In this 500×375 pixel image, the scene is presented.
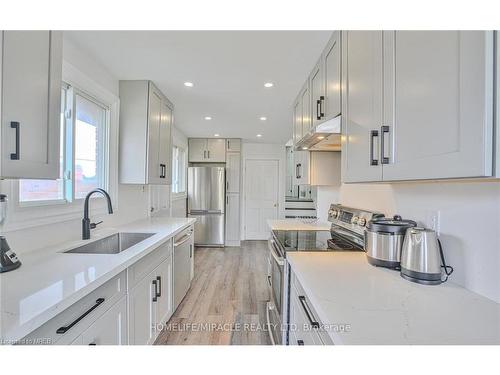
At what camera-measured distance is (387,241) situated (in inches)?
46.9

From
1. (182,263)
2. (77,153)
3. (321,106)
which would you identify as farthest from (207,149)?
(321,106)

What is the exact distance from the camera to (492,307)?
0.83 m

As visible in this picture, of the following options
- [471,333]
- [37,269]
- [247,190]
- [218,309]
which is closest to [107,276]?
[37,269]

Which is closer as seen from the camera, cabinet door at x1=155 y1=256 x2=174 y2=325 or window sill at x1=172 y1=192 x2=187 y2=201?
cabinet door at x1=155 y1=256 x2=174 y2=325

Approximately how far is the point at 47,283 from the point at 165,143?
2121 millimetres

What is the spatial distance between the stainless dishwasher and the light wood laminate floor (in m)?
0.16

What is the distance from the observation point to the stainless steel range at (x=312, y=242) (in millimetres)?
1623

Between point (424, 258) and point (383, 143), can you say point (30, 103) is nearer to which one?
point (383, 143)

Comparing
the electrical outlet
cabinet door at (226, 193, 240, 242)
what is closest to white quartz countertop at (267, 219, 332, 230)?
the electrical outlet

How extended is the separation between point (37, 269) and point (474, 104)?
1.79m

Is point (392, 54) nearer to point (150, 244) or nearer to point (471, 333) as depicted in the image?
point (471, 333)

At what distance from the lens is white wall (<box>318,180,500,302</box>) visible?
88 centimetres

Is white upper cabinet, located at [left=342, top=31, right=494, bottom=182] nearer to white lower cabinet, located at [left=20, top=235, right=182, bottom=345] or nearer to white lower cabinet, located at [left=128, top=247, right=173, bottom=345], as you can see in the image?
white lower cabinet, located at [left=20, top=235, right=182, bottom=345]

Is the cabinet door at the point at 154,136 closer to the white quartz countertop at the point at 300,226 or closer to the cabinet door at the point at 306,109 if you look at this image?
the white quartz countertop at the point at 300,226
